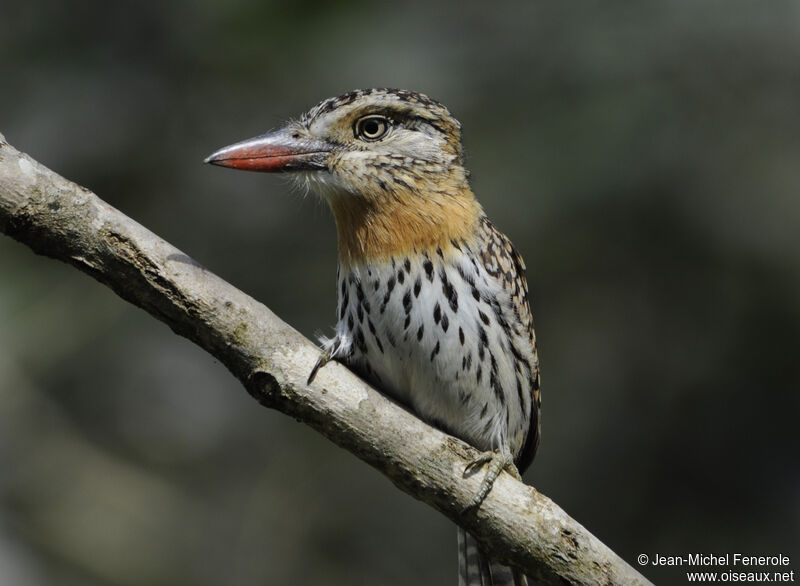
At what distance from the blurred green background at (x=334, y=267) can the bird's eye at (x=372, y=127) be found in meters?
2.49

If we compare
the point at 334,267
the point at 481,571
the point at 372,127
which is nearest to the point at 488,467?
the point at 481,571

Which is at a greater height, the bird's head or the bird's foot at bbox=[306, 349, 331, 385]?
the bird's head

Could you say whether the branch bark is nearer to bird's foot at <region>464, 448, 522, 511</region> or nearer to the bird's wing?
bird's foot at <region>464, 448, 522, 511</region>

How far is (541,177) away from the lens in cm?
655

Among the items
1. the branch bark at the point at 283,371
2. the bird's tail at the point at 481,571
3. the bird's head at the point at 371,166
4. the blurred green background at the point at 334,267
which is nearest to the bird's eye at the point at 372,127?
the bird's head at the point at 371,166

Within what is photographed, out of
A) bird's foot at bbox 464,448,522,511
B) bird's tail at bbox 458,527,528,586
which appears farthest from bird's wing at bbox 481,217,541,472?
bird's foot at bbox 464,448,522,511

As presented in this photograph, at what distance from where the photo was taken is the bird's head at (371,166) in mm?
3779

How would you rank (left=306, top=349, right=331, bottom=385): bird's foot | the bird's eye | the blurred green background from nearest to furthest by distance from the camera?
(left=306, top=349, right=331, bottom=385): bird's foot
the bird's eye
the blurred green background

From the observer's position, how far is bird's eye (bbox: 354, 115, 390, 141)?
3.87 meters

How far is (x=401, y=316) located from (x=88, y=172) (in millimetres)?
3667

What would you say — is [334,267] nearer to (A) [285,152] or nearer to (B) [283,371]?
(A) [285,152]

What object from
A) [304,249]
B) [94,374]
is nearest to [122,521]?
[94,374]

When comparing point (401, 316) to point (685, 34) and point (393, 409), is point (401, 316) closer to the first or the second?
point (393, 409)

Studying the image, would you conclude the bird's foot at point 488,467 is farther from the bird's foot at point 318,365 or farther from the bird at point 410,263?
the bird's foot at point 318,365
